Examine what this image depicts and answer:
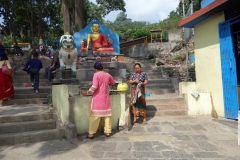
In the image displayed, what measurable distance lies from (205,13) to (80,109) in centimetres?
406

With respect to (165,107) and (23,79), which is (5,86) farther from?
(165,107)

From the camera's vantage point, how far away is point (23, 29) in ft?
98.7

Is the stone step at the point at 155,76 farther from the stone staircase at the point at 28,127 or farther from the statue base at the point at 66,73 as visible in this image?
the stone staircase at the point at 28,127

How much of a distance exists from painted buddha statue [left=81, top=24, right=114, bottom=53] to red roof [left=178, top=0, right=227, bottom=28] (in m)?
6.11

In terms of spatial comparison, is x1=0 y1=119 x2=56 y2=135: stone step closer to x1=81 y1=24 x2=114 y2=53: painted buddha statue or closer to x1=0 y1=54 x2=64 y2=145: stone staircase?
x1=0 y1=54 x2=64 y2=145: stone staircase

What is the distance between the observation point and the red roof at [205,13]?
5151 millimetres

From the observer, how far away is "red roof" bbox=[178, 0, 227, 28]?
5.15 metres

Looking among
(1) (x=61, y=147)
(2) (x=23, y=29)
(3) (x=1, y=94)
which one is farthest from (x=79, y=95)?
(2) (x=23, y=29)

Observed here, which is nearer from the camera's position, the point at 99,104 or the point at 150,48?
the point at 99,104

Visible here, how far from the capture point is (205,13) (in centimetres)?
563

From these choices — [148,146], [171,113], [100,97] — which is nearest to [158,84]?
[171,113]

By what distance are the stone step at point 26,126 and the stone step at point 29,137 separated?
16 cm

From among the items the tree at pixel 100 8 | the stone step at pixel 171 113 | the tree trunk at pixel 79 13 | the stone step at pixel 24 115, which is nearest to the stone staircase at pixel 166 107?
the stone step at pixel 171 113

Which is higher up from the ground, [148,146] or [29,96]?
[29,96]
